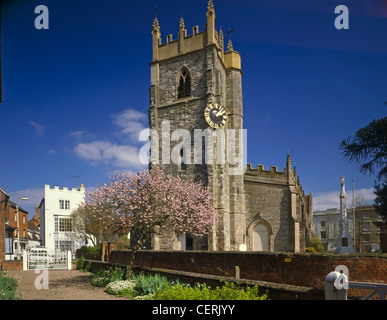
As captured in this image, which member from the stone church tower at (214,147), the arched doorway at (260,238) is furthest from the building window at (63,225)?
the arched doorway at (260,238)

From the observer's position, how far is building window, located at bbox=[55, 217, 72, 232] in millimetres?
46400

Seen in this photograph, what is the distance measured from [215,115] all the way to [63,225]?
30.0 meters

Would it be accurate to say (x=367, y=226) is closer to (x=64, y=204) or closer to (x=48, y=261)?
(x=64, y=204)

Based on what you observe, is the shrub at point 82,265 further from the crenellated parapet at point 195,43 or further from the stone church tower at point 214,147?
the crenellated parapet at point 195,43

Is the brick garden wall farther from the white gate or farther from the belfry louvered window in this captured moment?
the belfry louvered window

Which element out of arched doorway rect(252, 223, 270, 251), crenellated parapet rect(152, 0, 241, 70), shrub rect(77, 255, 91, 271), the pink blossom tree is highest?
crenellated parapet rect(152, 0, 241, 70)

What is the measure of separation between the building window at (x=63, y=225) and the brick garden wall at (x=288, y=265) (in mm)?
36231

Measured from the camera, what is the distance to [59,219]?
46.7 metres

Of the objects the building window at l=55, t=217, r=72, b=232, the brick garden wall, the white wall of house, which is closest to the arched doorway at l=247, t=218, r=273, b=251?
the brick garden wall

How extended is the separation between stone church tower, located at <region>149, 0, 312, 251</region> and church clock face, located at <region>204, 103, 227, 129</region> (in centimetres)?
9

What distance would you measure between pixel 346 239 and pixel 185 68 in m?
21.3
